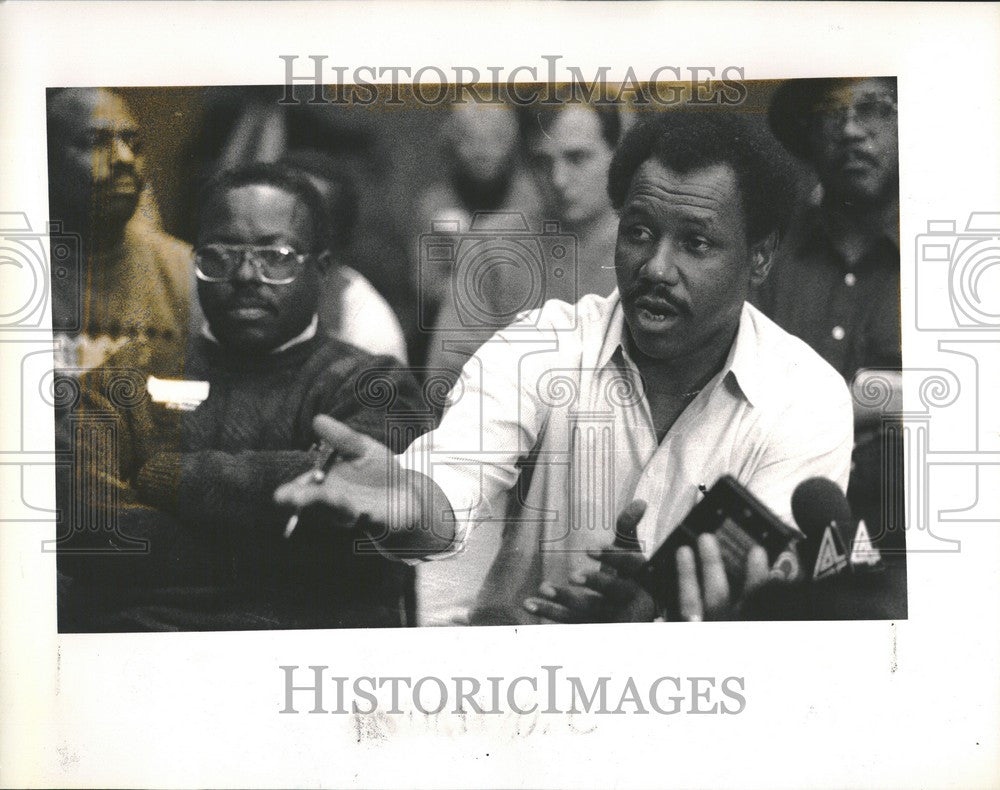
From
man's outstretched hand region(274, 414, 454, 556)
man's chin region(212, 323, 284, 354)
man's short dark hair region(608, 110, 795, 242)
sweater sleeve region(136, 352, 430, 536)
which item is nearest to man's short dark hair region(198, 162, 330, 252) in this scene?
man's chin region(212, 323, 284, 354)

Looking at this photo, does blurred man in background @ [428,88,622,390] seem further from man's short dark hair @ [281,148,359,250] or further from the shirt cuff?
man's short dark hair @ [281,148,359,250]

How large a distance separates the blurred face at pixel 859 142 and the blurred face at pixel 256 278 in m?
1.56

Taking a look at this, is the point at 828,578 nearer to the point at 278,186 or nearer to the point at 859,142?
the point at 859,142

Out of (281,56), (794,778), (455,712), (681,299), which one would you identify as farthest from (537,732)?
(281,56)

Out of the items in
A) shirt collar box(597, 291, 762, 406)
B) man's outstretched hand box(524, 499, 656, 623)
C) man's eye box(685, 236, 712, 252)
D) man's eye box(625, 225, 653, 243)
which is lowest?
man's outstretched hand box(524, 499, 656, 623)

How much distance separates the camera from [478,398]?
3.43 metres

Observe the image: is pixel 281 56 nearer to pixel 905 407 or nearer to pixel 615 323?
pixel 615 323

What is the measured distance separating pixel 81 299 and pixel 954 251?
103 inches

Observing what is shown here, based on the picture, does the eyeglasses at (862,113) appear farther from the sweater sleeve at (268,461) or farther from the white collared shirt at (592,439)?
the sweater sleeve at (268,461)

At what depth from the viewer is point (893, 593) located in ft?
11.4

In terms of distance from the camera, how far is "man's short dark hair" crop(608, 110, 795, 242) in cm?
343

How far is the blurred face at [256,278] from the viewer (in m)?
3.40

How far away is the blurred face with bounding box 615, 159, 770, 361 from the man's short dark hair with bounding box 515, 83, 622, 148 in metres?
0.22

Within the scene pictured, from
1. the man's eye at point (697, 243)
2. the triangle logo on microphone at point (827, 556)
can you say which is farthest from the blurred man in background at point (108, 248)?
the triangle logo on microphone at point (827, 556)
